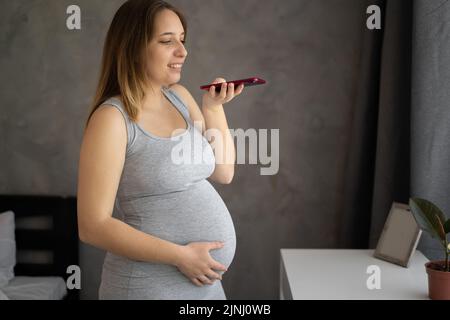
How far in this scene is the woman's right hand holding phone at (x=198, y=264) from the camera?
3.23 feet

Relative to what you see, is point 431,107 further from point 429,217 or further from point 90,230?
point 90,230

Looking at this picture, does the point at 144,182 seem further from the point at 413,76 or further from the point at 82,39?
the point at 82,39

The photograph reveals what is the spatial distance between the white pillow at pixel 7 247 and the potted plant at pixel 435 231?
4.61ft

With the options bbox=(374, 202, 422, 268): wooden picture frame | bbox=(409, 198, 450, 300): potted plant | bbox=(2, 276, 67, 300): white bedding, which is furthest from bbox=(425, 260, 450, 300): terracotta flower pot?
bbox=(2, 276, 67, 300): white bedding

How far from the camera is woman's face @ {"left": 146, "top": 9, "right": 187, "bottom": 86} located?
1021mm

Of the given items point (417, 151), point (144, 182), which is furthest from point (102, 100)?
point (417, 151)

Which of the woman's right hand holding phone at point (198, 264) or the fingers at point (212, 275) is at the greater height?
the woman's right hand holding phone at point (198, 264)

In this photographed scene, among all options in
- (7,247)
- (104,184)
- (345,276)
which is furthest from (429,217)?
(7,247)

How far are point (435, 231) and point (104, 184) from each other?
2.36ft

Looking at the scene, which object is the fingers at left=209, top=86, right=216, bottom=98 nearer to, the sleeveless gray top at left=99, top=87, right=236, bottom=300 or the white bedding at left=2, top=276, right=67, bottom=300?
the sleeveless gray top at left=99, top=87, right=236, bottom=300

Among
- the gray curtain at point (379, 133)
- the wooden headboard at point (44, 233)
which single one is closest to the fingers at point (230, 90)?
Answer: the gray curtain at point (379, 133)

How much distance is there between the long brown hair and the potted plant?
2.14 feet

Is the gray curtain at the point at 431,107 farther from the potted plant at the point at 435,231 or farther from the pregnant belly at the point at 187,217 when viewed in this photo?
the pregnant belly at the point at 187,217

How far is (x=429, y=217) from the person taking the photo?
1146mm
